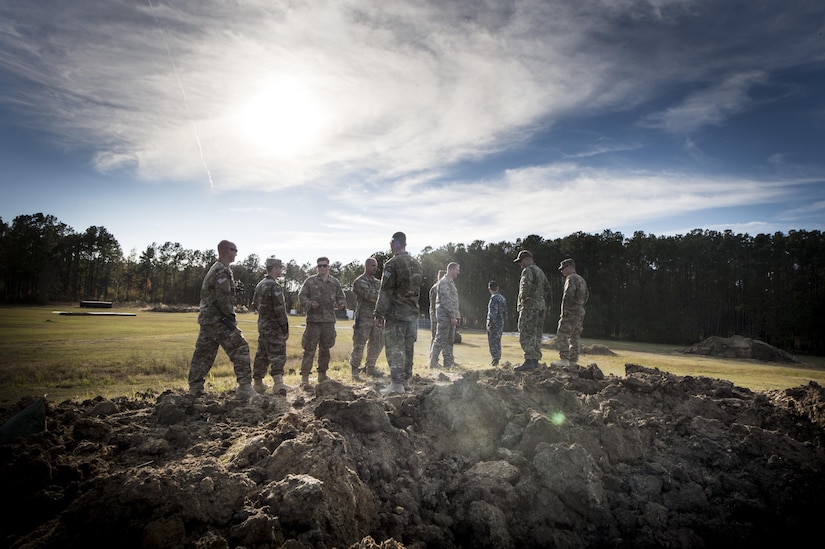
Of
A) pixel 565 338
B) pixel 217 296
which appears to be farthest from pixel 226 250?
pixel 565 338

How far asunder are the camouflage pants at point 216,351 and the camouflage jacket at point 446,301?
5.64 metres

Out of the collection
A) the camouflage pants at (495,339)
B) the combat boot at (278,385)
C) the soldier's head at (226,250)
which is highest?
the soldier's head at (226,250)

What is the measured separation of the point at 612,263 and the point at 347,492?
47606mm

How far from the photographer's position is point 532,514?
3887mm

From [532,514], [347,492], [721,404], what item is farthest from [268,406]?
[721,404]

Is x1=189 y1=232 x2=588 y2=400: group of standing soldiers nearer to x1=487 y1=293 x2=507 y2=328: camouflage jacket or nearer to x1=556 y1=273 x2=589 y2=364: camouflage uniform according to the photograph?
x1=556 y1=273 x2=589 y2=364: camouflage uniform

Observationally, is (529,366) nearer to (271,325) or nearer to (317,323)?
(317,323)

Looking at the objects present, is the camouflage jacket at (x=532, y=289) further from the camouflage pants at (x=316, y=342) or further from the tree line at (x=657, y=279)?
the tree line at (x=657, y=279)

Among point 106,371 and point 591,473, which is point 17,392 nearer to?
point 106,371

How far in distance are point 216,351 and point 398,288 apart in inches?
140

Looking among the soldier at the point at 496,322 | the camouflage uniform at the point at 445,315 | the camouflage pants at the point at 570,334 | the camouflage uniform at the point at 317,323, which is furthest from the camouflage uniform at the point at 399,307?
the camouflage pants at the point at 570,334

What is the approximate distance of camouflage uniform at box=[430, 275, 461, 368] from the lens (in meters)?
11.2

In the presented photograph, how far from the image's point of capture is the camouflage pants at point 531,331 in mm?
10078

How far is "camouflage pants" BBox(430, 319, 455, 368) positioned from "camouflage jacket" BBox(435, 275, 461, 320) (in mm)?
238
